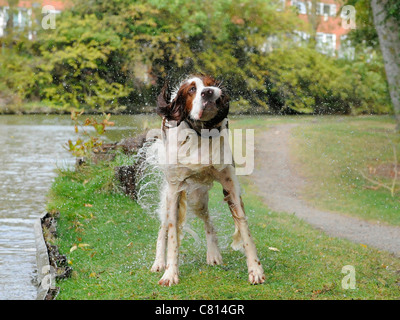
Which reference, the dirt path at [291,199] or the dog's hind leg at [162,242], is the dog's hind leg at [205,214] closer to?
the dog's hind leg at [162,242]

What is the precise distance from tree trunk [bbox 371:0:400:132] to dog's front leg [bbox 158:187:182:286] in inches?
338

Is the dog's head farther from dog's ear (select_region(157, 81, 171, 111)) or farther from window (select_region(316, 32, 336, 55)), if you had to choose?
window (select_region(316, 32, 336, 55))

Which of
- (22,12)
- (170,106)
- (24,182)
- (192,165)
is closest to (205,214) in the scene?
(192,165)

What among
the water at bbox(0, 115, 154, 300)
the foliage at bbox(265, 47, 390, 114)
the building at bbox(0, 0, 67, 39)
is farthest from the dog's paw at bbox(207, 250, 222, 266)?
the building at bbox(0, 0, 67, 39)

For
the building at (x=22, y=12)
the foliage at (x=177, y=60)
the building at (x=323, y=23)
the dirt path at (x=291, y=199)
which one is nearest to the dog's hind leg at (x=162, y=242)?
the dirt path at (x=291, y=199)

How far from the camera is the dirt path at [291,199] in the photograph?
7.82 m

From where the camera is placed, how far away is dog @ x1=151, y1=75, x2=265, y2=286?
15.3 ft

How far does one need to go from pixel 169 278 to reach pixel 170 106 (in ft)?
4.75

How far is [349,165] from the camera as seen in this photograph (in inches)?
570

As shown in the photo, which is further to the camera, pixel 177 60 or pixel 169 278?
pixel 177 60

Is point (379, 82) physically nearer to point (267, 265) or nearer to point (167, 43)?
point (167, 43)

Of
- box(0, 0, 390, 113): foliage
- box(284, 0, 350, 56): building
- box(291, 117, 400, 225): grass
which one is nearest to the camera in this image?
box(291, 117, 400, 225): grass

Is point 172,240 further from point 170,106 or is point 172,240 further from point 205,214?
point 170,106

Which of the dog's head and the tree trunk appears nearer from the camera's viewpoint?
the dog's head
